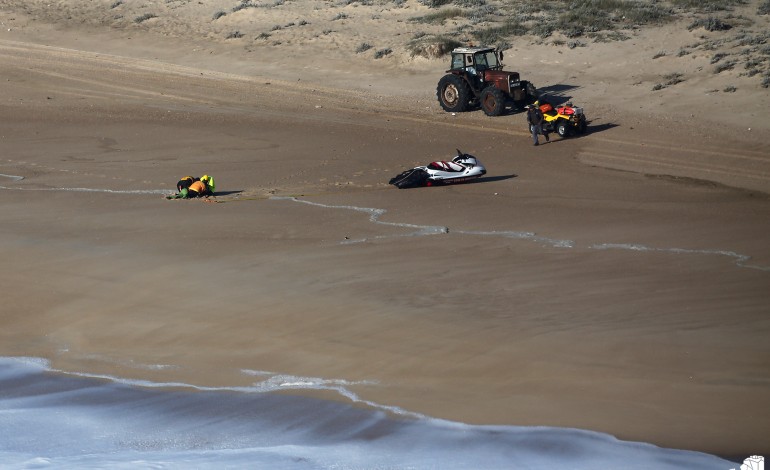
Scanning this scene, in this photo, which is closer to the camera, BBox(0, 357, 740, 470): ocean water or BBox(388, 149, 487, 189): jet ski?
BBox(0, 357, 740, 470): ocean water

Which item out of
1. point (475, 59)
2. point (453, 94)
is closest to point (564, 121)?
point (475, 59)

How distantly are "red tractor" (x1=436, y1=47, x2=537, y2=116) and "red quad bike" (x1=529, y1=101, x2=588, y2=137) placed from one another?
7.10 ft

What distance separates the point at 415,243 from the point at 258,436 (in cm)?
568

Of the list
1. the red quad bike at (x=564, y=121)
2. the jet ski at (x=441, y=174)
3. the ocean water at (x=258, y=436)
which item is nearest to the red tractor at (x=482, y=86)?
the red quad bike at (x=564, y=121)

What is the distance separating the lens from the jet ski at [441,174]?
1872 cm

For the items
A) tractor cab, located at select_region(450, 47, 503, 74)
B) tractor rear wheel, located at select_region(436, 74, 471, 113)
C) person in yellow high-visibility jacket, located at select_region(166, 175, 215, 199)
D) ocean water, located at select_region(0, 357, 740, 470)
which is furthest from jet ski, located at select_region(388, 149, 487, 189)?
ocean water, located at select_region(0, 357, 740, 470)

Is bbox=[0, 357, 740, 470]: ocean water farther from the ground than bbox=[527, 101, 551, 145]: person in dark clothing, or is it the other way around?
bbox=[527, 101, 551, 145]: person in dark clothing

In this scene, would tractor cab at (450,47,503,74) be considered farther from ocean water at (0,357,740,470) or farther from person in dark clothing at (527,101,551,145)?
ocean water at (0,357,740,470)

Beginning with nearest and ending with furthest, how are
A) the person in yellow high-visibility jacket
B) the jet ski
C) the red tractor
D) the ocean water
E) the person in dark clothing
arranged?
the ocean water
the person in yellow high-visibility jacket
the jet ski
the person in dark clothing
the red tractor

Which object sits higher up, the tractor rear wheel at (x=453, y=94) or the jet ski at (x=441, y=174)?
the tractor rear wheel at (x=453, y=94)

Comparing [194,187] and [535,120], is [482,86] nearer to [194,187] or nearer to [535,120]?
[535,120]

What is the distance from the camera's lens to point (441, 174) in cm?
1884

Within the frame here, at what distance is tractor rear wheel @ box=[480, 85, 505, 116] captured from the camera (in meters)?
24.7

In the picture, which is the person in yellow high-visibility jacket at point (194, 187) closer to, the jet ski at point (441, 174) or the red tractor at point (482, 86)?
the jet ski at point (441, 174)
